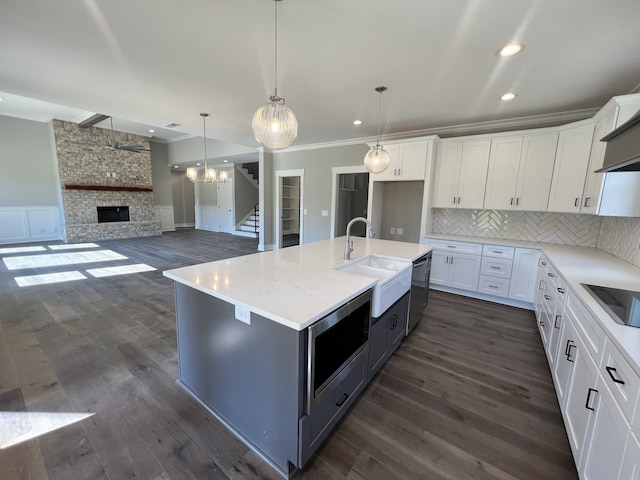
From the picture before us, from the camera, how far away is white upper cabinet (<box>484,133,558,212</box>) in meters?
3.47

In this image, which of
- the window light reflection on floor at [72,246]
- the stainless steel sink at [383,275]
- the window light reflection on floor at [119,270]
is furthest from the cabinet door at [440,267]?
the window light reflection on floor at [72,246]

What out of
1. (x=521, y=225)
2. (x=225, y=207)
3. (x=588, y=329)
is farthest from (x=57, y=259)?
(x=521, y=225)

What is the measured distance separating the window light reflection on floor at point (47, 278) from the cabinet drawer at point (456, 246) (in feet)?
19.5

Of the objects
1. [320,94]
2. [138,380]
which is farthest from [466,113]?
[138,380]

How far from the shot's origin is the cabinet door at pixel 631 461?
0.88 metres

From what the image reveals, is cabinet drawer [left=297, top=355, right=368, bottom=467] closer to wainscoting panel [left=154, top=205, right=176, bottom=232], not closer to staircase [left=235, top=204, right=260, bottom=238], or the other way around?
staircase [left=235, top=204, right=260, bottom=238]

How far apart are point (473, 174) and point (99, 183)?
10.0m

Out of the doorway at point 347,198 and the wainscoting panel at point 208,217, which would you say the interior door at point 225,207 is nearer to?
the wainscoting panel at point 208,217

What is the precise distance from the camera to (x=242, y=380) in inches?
60.5

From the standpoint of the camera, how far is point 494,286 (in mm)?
3752

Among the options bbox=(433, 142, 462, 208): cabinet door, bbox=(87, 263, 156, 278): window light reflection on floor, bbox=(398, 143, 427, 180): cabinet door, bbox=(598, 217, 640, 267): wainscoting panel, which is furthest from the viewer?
bbox=(87, 263, 156, 278): window light reflection on floor

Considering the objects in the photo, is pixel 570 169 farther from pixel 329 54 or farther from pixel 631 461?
pixel 631 461

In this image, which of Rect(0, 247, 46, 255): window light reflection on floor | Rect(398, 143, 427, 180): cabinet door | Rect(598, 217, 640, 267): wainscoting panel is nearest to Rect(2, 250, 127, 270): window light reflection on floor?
Rect(0, 247, 46, 255): window light reflection on floor

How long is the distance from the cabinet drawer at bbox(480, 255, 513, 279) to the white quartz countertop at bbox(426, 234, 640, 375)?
0.25 meters
